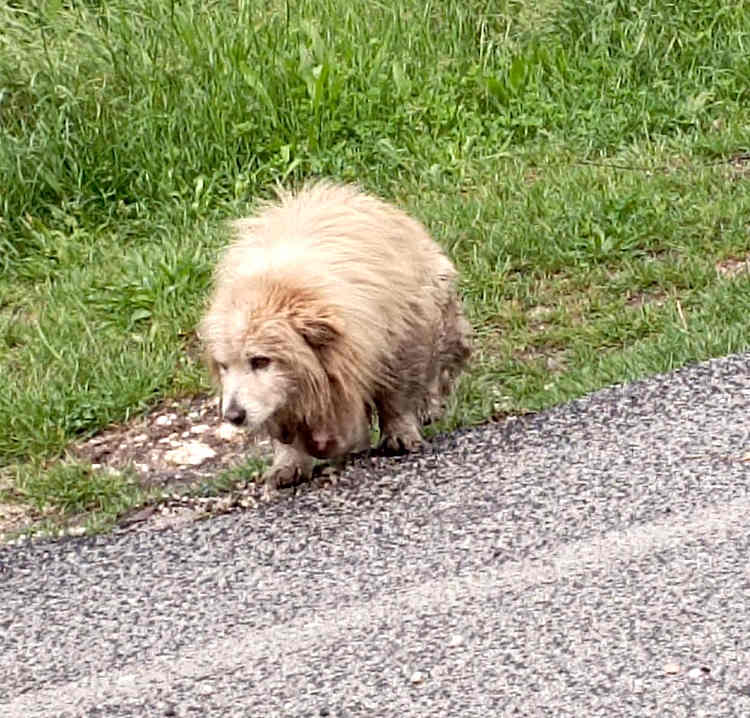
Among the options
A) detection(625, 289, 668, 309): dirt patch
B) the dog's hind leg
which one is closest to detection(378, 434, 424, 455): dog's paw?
the dog's hind leg

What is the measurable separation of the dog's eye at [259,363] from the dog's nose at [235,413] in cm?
16

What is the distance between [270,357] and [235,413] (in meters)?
0.23

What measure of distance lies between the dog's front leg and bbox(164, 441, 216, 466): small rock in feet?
1.76

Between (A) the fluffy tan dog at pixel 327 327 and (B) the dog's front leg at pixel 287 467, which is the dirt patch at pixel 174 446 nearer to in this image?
(B) the dog's front leg at pixel 287 467

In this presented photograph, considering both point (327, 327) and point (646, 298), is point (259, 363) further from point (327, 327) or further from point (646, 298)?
point (646, 298)

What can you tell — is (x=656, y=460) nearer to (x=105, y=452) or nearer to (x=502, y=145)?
(x=105, y=452)

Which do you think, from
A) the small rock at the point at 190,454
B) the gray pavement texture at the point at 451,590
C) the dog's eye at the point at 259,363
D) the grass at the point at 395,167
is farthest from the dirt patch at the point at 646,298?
the dog's eye at the point at 259,363

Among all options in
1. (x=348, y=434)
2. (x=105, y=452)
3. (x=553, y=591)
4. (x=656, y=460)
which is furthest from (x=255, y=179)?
(x=553, y=591)

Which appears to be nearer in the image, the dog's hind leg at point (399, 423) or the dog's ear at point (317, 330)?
the dog's ear at point (317, 330)

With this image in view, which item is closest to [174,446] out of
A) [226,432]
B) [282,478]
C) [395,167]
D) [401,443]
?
[226,432]

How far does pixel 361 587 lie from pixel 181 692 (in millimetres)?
701

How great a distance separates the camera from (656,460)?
5867 mm

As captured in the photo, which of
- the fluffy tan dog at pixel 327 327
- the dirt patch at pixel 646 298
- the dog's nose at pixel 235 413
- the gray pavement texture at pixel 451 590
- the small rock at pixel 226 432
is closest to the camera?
the gray pavement texture at pixel 451 590

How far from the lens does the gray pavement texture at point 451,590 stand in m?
4.67
